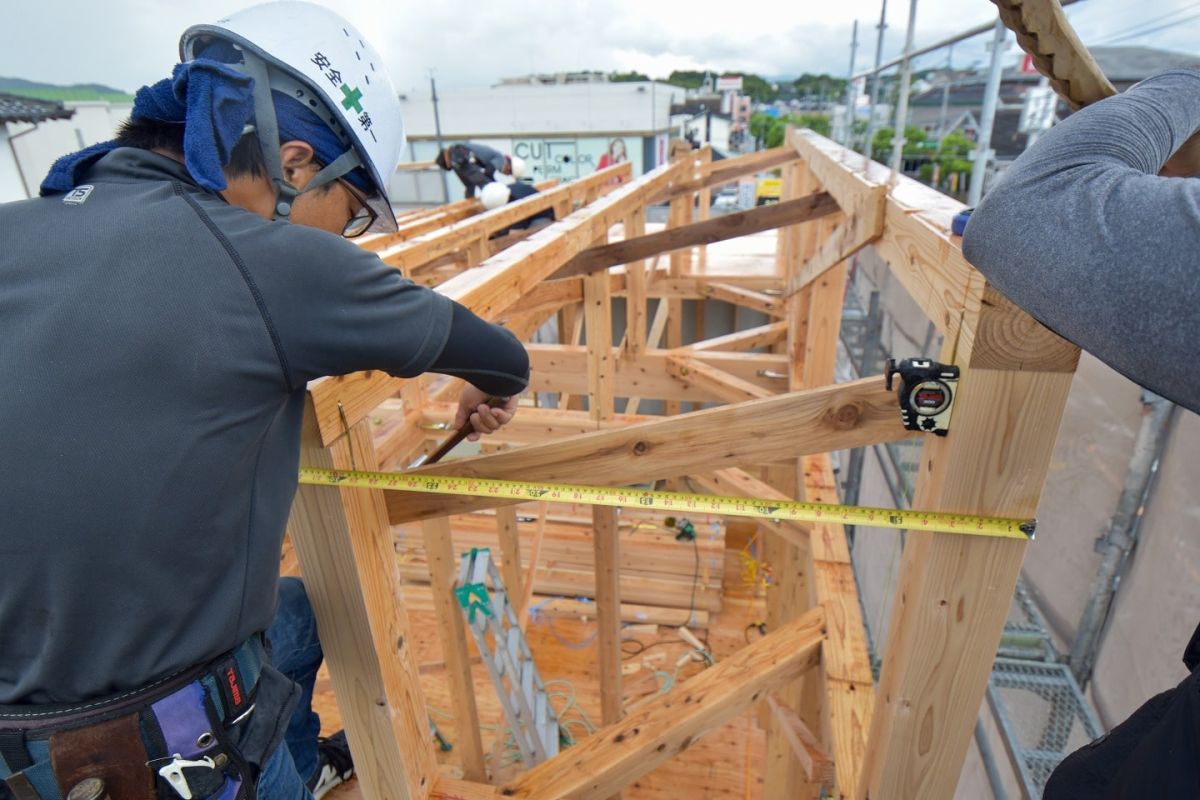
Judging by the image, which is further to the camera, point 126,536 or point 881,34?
point 881,34

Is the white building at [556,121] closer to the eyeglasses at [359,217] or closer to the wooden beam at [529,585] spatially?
the wooden beam at [529,585]

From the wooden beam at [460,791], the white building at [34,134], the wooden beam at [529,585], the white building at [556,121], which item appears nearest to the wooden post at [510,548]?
the wooden beam at [529,585]

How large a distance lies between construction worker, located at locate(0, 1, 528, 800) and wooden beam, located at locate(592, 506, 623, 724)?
2.22 meters

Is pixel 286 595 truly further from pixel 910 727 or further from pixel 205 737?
pixel 910 727

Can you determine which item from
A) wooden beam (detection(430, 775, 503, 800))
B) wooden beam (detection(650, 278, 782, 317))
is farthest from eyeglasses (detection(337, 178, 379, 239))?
wooden beam (detection(650, 278, 782, 317))

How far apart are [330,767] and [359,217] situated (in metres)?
2.83

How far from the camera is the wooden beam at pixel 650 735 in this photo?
1998 millimetres

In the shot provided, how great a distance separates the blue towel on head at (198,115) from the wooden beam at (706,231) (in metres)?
2.40

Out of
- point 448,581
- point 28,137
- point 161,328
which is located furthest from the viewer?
point 28,137

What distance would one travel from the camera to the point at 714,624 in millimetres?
6117

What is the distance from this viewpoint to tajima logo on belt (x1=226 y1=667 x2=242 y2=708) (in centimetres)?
120

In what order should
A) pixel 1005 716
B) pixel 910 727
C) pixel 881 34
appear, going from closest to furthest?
pixel 910 727 → pixel 1005 716 → pixel 881 34

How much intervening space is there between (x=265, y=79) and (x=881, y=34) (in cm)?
392

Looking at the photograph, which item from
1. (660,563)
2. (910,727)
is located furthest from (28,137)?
(910,727)
